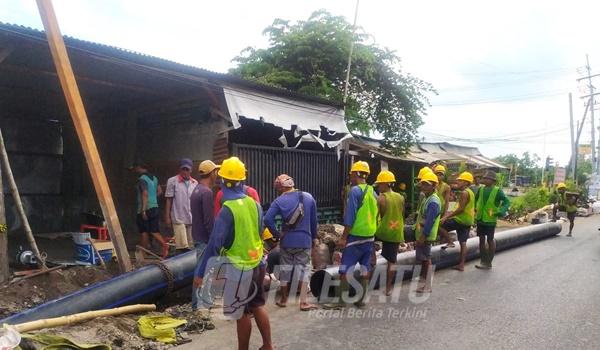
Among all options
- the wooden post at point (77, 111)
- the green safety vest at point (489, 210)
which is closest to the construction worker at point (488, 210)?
the green safety vest at point (489, 210)

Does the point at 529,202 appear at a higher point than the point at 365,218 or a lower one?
lower

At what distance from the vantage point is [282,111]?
9.44 metres

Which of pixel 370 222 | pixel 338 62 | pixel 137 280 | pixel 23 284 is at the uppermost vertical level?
pixel 338 62

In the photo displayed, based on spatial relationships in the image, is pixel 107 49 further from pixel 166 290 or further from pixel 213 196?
pixel 166 290

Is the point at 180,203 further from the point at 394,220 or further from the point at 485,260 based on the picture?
the point at 485,260

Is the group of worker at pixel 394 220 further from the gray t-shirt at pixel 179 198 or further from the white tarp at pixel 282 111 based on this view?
the white tarp at pixel 282 111

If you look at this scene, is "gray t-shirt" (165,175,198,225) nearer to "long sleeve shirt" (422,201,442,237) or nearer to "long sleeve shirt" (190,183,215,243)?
"long sleeve shirt" (190,183,215,243)

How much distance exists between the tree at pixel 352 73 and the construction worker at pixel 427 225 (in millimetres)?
7392

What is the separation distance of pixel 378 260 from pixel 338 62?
8.48 meters

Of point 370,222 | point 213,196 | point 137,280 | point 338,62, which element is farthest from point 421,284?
point 338,62

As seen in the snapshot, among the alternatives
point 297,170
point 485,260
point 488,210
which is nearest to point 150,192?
point 297,170

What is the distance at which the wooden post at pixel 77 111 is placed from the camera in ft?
19.4

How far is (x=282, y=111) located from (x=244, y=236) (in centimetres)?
592

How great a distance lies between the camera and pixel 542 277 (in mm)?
7672
